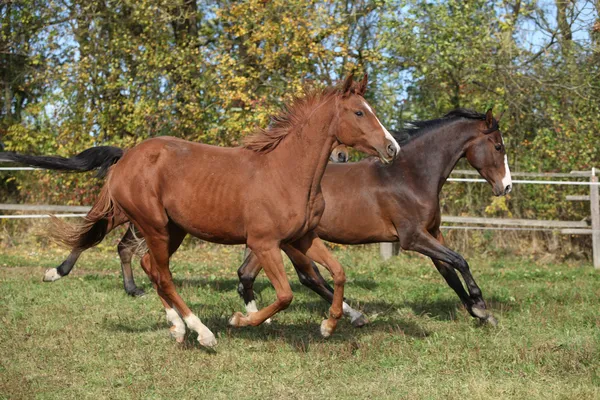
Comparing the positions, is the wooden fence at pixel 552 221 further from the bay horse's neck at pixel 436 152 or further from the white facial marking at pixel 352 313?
the white facial marking at pixel 352 313

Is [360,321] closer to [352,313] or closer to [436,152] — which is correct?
[352,313]

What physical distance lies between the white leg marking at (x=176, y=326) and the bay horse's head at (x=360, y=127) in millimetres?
2004

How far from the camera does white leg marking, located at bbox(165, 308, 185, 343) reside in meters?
5.82

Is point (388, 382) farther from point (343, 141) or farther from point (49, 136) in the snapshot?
point (49, 136)

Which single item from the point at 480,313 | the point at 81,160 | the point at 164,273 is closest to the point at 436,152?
the point at 480,313

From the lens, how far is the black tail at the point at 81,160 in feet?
22.1

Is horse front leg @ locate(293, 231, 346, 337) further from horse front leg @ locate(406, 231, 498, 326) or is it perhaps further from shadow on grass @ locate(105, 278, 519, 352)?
horse front leg @ locate(406, 231, 498, 326)

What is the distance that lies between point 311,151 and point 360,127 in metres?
0.43

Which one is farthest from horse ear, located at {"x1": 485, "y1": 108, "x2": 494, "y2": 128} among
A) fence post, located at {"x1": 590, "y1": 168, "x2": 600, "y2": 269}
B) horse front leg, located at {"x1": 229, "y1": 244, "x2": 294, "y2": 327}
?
fence post, located at {"x1": 590, "y1": 168, "x2": 600, "y2": 269}

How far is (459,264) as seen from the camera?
6.41 metres

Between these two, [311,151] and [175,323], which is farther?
[175,323]

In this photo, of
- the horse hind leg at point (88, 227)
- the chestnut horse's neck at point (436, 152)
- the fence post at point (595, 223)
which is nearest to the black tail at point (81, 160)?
the horse hind leg at point (88, 227)

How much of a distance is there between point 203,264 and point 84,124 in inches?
187

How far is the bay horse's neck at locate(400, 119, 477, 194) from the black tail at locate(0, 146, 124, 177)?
116 inches
